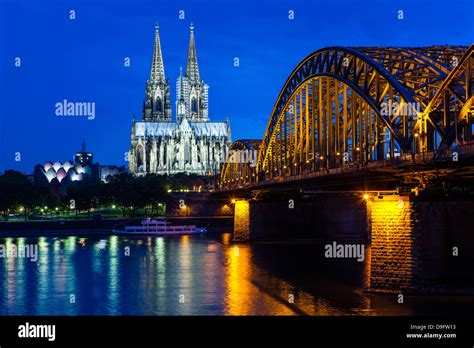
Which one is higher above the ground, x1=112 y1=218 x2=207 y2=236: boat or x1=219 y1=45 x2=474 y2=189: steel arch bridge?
x1=219 y1=45 x2=474 y2=189: steel arch bridge

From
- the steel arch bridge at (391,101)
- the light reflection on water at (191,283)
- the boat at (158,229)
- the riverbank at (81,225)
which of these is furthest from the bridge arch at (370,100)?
the riverbank at (81,225)

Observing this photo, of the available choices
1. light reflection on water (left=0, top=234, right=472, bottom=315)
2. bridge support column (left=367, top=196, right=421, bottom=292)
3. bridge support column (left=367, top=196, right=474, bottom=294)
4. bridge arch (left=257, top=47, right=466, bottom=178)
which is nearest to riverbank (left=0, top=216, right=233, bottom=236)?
light reflection on water (left=0, top=234, right=472, bottom=315)

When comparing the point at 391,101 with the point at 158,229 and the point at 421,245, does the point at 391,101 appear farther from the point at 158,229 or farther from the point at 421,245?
the point at 158,229

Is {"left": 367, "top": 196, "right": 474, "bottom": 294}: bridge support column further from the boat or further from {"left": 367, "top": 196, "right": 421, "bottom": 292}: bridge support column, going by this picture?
the boat

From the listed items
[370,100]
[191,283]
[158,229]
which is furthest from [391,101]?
[158,229]

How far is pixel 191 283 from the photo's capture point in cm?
5600

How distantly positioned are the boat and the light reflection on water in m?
32.1

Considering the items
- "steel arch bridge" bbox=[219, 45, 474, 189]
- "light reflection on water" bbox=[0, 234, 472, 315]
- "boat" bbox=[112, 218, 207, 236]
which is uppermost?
"steel arch bridge" bbox=[219, 45, 474, 189]

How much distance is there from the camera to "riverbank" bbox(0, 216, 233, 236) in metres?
115

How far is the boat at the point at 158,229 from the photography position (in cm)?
11769

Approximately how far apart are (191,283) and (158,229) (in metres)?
64.6

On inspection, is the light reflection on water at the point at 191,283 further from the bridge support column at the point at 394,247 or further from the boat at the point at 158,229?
the boat at the point at 158,229

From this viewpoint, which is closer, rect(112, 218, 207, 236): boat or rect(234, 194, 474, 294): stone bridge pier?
rect(234, 194, 474, 294): stone bridge pier
